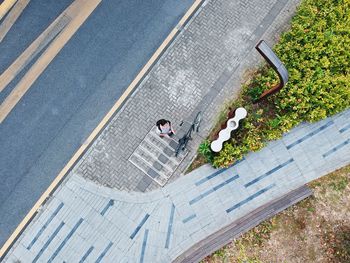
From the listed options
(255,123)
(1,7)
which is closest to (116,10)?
(1,7)

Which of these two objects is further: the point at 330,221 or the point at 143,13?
the point at 143,13

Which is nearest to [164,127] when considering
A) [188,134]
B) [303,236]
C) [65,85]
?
[188,134]

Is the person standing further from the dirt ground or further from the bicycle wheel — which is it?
the dirt ground

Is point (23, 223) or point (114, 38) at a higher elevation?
point (114, 38)

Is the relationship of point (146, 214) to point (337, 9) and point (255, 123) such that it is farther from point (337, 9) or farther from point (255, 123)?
point (337, 9)

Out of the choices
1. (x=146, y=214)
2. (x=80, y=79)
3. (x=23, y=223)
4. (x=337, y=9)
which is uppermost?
(x=337, y=9)

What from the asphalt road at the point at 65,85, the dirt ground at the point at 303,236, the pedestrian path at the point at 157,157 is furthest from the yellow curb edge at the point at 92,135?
the dirt ground at the point at 303,236
